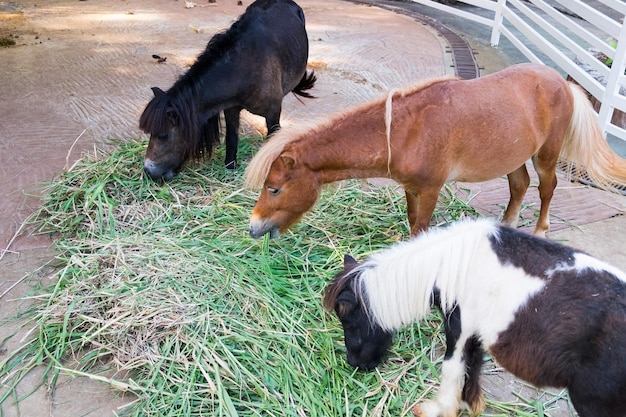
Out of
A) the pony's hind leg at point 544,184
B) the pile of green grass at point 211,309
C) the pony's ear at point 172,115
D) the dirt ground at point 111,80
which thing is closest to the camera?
the pile of green grass at point 211,309

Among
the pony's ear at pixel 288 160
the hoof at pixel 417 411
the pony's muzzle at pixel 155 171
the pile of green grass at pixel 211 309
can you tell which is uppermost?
the pony's ear at pixel 288 160

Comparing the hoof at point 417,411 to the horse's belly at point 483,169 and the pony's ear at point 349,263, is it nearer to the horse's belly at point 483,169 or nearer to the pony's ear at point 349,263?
the pony's ear at point 349,263

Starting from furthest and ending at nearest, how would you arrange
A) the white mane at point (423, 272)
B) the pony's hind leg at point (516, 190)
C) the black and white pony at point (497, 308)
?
the pony's hind leg at point (516, 190)
the white mane at point (423, 272)
the black and white pony at point (497, 308)

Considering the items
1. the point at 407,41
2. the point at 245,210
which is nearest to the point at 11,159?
the point at 245,210

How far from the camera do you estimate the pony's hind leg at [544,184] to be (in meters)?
3.41

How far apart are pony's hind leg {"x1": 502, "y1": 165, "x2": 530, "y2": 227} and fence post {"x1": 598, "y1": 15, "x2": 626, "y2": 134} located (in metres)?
1.79

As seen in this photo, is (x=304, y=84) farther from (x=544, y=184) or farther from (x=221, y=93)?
(x=544, y=184)

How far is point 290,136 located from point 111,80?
12.5 feet

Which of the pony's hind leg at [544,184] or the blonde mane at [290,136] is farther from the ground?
the blonde mane at [290,136]

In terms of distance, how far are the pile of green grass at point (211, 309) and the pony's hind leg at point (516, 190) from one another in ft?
1.06

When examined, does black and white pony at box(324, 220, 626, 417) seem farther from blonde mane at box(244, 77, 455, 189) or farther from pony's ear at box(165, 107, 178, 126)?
pony's ear at box(165, 107, 178, 126)

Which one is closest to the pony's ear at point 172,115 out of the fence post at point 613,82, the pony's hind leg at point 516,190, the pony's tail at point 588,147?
the pony's hind leg at point 516,190

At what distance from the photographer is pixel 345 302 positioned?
7.50 feet

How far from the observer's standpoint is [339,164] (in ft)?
9.48
